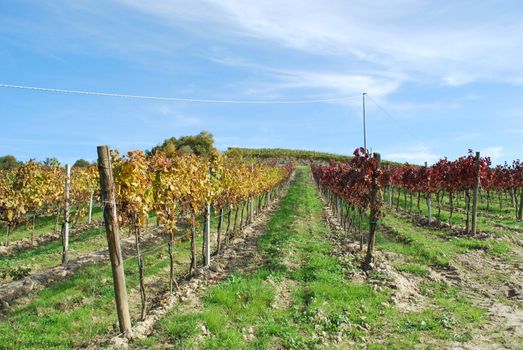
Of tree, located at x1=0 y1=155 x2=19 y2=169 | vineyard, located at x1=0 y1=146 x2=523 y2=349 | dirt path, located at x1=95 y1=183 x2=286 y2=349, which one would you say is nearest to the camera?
dirt path, located at x1=95 y1=183 x2=286 y2=349

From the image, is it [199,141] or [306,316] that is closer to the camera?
[306,316]

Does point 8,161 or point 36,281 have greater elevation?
point 8,161

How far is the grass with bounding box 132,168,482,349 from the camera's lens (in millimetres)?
7137

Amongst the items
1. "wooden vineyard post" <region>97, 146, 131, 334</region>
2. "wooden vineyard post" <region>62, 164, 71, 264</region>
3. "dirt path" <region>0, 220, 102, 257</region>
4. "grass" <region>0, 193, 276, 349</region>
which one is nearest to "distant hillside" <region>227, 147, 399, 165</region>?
"dirt path" <region>0, 220, 102, 257</region>

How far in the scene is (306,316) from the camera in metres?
8.23

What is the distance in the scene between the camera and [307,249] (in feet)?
45.2

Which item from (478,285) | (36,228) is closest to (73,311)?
(478,285)

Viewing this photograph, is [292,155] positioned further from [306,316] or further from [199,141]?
[306,316]

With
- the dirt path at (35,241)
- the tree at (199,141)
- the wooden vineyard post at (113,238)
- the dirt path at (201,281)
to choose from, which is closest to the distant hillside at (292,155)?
the tree at (199,141)

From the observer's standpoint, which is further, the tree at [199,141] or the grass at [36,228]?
the tree at [199,141]

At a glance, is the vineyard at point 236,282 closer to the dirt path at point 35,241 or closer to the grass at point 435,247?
the grass at point 435,247

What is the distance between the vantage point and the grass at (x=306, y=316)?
23.4ft

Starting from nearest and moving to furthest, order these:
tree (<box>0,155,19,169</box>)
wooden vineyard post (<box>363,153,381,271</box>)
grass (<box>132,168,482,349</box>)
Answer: grass (<box>132,168,482,349</box>), wooden vineyard post (<box>363,153,381,271</box>), tree (<box>0,155,19,169</box>)

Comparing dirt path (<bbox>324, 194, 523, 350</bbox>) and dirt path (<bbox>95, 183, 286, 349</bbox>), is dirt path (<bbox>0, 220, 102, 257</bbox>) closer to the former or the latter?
dirt path (<bbox>95, 183, 286, 349</bbox>)
